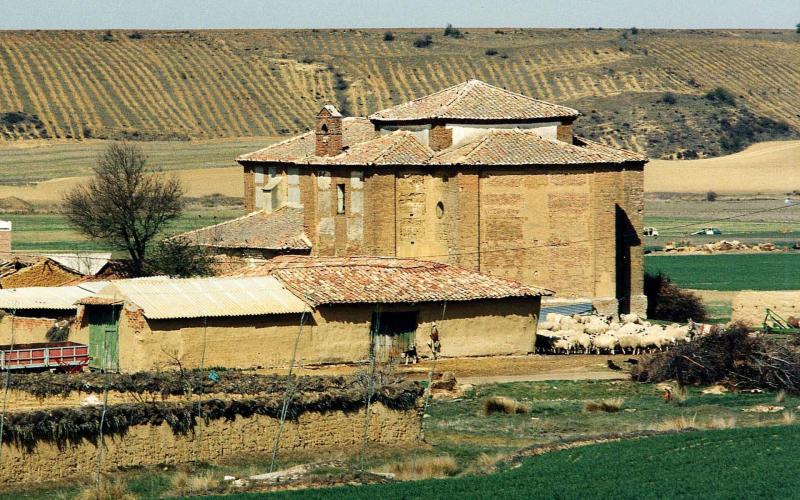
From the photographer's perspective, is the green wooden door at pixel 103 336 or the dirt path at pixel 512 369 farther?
the dirt path at pixel 512 369

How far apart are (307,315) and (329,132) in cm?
1348

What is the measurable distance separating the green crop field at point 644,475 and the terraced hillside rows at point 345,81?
91489 mm

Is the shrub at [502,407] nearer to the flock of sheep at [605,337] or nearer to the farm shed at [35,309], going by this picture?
the flock of sheep at [605,337]

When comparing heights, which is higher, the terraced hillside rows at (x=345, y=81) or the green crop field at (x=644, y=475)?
the terraced hillside rows at (x=345, y=81)

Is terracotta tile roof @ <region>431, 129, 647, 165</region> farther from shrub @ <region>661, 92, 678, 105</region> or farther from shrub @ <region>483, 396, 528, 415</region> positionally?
shrub @ <region>661, 92, 678, 105</region>

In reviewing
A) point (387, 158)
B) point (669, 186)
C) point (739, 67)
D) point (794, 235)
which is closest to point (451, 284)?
point (387, 158)

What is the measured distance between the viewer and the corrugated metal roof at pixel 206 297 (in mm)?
38562

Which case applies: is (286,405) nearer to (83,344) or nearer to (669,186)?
(83,344)

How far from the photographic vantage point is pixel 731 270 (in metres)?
66.0

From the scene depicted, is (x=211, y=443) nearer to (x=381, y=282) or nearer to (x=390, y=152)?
(x=381, y=282)

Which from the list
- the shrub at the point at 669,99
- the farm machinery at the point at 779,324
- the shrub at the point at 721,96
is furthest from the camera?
the shrub at the point at 721,96

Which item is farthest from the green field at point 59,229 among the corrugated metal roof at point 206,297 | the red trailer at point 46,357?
the red trailer at point 46,357

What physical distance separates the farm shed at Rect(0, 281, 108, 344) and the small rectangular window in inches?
337

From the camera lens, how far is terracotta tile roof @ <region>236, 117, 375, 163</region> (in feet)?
181
